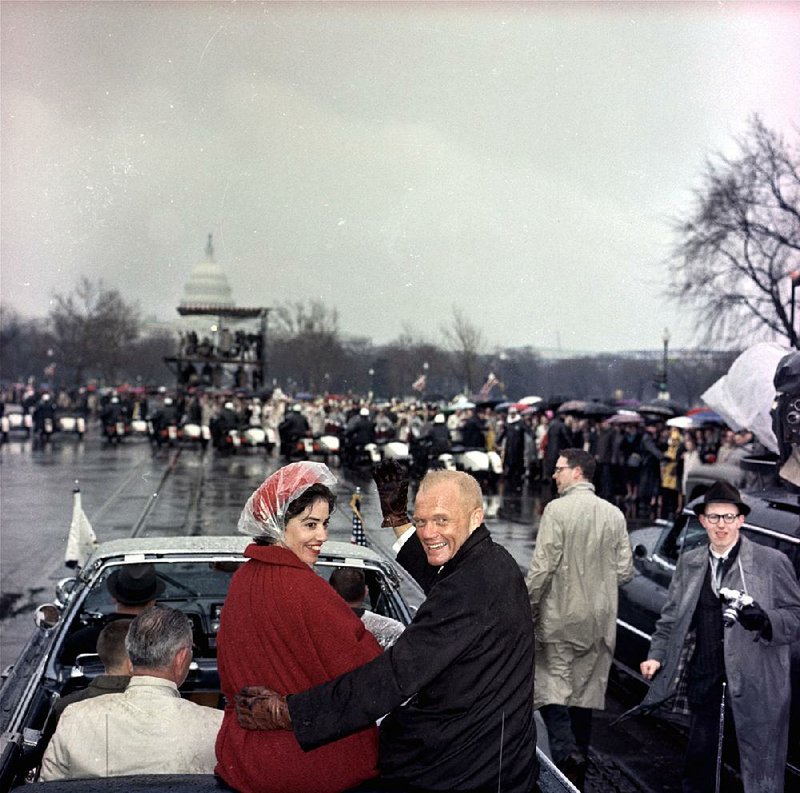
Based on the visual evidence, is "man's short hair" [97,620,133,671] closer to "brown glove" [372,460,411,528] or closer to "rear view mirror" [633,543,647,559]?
"brown glove" [372,460,411,528]

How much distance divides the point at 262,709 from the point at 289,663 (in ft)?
0.49

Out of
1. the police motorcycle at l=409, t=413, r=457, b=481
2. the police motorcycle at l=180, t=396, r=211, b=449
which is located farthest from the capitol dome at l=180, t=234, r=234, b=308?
the police motorcycle at l=409, t=413, r=457, b=481

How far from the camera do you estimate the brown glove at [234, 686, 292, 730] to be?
2.83 meters

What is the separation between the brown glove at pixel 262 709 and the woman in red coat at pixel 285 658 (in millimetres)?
77

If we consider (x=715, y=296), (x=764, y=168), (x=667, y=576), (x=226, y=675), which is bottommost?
(x=667, y=576)

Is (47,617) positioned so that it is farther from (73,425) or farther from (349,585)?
(73,425)

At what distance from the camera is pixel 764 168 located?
24312 mm

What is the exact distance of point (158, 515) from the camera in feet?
54.3

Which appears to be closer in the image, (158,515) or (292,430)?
(158,515)

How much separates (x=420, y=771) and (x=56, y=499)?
55.0 ft

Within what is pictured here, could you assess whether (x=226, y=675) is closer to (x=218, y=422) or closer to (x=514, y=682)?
(x=514, y=682)

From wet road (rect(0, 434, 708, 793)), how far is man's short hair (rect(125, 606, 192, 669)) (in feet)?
10.2

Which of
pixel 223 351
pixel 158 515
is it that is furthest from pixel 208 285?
pixel 158 515

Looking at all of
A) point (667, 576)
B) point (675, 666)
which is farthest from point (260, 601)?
point (667, 576)
